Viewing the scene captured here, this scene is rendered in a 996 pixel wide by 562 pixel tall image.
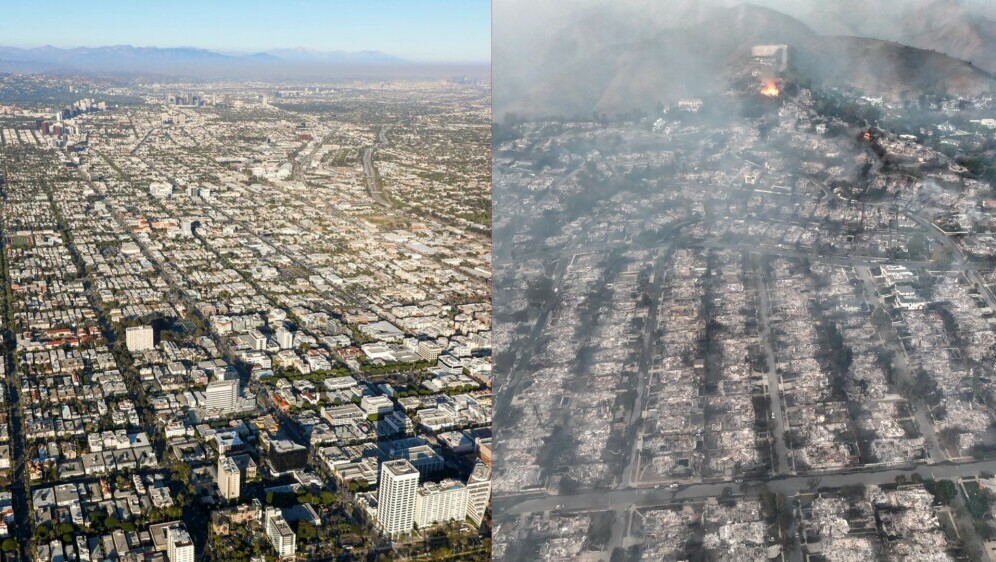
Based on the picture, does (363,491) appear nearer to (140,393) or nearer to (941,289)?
(140,393)

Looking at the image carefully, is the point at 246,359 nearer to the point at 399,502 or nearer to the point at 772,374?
the point at 399,502

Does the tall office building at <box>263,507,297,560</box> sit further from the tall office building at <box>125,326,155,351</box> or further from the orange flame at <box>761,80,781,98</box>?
the orange flame at <box>761,80,781,98</box>

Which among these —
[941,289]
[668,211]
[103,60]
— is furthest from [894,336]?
[103,60]

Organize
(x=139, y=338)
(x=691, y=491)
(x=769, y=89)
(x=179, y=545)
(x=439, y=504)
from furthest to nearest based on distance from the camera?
(x=139, y=338) → (x=439, y=504) → (x=179, y=545) → (x=769, y=89) → (x=691, y=491)

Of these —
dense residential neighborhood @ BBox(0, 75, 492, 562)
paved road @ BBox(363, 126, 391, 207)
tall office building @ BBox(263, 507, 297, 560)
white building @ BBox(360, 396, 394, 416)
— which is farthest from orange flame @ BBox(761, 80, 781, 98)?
paved road @ BBox(363, 126, 391, 207)

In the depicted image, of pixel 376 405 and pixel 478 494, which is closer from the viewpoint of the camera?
pixel 478 494

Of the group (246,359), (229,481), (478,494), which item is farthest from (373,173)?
(478,494)
